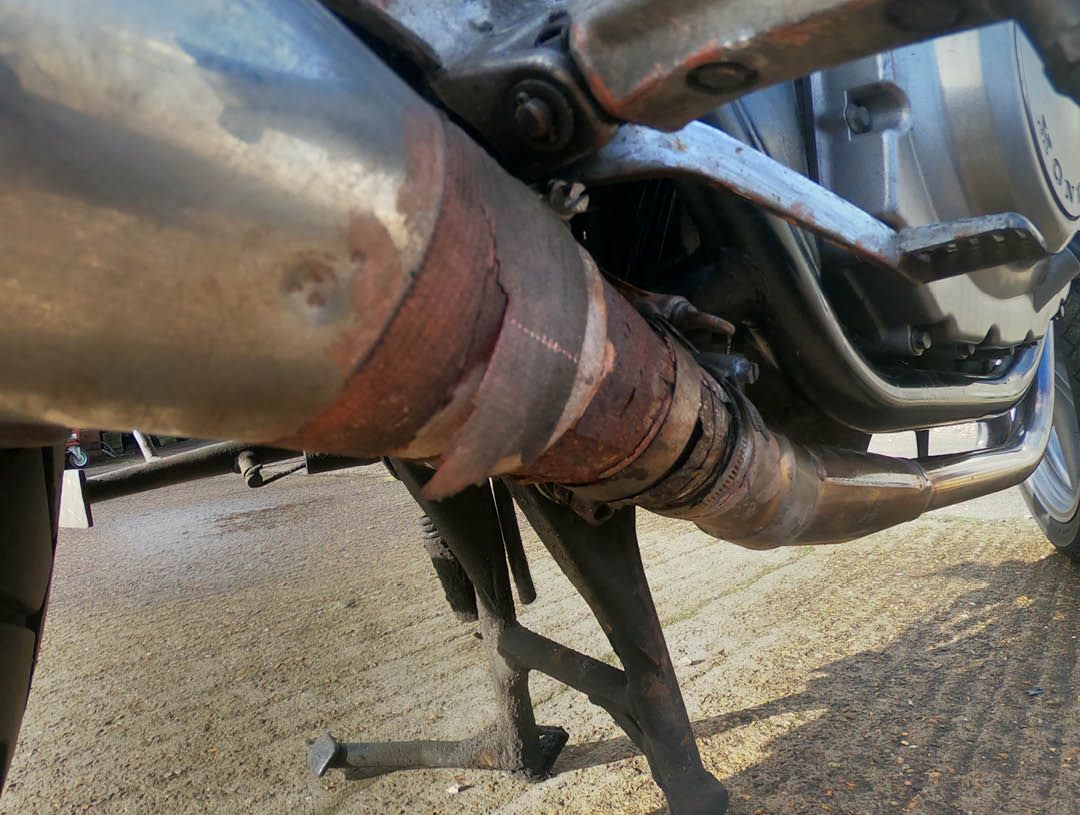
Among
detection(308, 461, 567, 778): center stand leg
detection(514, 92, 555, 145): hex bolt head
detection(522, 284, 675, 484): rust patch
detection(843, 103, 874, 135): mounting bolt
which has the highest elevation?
detection(843, 103, 874, 135): mounting bolt

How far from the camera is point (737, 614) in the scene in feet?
5.62

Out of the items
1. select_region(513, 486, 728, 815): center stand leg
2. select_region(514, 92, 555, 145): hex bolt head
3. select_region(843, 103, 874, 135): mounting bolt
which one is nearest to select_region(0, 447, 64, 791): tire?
select_region(513, 486, 728, 815): center stand leg

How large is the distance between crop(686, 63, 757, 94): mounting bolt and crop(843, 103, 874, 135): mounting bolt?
19.9 inches

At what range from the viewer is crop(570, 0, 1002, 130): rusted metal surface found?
351 mm

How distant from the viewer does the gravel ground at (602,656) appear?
1.14 metres

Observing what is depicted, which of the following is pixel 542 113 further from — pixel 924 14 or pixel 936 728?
pixel 936 728

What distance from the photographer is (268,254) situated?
308 millimetres

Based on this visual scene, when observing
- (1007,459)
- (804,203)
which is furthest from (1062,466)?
(804,203)

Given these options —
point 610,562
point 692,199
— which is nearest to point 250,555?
point 610,562

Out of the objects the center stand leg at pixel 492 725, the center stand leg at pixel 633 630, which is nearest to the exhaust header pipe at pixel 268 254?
the center stand leg at pixel 633 630

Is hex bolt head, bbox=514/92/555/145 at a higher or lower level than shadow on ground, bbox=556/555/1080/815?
higher

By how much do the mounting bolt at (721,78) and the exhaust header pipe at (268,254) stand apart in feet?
0.32

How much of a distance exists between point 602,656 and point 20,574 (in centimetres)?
107

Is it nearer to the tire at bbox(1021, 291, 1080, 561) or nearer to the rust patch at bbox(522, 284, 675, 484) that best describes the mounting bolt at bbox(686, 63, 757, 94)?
the rust patch at bbox(522, 284, 675, 484)
